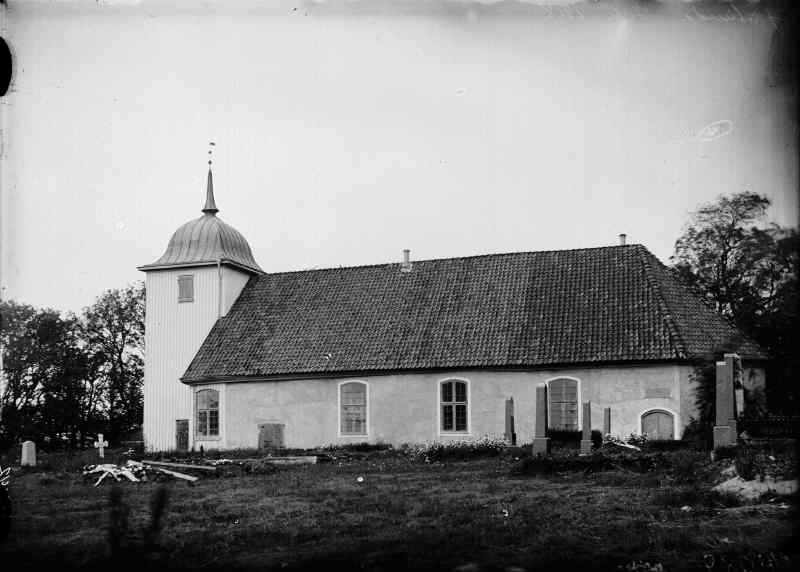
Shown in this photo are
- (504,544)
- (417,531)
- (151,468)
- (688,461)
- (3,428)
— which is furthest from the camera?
(3,428)

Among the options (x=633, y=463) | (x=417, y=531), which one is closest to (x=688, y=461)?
(x=633, y=463)

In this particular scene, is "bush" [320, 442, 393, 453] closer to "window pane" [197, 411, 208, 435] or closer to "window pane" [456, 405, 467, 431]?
"window pane" [456, 405, 467, 431]

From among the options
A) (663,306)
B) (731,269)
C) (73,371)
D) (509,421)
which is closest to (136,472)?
(509,421)

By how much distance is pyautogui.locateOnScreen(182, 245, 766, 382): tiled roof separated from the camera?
2520cm

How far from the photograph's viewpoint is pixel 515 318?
2695cm

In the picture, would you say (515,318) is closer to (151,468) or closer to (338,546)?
(151,468)

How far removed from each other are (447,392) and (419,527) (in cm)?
1571

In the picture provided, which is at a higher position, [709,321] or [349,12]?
[349,12]

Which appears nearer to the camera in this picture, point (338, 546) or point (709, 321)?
point (338, 546)

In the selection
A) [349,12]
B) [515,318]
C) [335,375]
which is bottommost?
[335,375]

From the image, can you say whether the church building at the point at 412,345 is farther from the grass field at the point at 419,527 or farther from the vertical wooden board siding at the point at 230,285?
the grass field at the point at 419,527

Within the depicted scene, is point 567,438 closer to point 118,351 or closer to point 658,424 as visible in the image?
point 658,424

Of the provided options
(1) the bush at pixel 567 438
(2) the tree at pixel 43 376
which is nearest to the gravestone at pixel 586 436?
(1) the bush at pixel 567 438

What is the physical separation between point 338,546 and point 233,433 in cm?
1953
